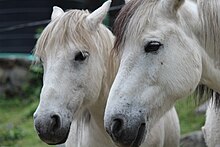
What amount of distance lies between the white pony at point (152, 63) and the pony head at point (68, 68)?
1.82 feet

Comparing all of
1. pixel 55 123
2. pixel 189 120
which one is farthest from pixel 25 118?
pixel 55 123

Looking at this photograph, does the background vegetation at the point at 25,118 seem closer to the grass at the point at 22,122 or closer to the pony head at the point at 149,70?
the grass at the point at 22,122

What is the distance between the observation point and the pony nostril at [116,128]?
128 inches

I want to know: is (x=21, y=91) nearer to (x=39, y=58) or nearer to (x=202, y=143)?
(x=202, y=143)

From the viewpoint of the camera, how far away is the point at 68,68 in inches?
155

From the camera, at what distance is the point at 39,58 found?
13.4ft

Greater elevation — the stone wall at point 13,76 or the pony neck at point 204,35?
the pony neck at point 204,35

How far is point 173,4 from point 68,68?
2.94 feet

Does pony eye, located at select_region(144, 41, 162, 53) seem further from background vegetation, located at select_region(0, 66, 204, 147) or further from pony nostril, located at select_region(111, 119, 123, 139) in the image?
background vegetation, located at select_region(0, 66, 204, 147)

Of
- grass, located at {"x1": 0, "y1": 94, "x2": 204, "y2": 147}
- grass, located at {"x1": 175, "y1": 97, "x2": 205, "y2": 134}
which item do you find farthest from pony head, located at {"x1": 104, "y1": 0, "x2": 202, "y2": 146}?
grass, located at {"x1": 175, "y1": 97, "x2": 205, "y2": 134}

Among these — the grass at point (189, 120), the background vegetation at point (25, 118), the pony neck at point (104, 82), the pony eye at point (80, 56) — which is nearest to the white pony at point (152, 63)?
the pony eye at point (80, 56)

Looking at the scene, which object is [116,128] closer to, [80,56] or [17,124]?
[80,56]

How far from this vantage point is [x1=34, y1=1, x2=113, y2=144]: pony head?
3.78 meters

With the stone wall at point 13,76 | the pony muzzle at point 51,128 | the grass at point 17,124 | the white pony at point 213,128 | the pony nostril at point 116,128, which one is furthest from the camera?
the stone wall at point 13,76
